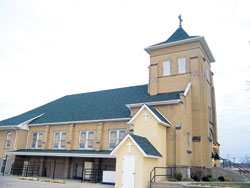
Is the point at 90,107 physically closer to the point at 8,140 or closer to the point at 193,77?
the point at 8,140

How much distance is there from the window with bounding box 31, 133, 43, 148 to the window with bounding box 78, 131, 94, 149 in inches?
261

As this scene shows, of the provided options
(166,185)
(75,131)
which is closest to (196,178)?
(166,185)

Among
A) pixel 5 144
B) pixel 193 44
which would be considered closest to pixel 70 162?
pixel 5 144

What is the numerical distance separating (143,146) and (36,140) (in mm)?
19598

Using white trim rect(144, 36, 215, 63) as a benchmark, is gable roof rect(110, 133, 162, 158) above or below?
below

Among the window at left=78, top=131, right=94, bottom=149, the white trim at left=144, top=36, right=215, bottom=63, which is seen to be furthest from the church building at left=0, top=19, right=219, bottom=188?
the white trim at left=144, top=36, right=215, bottom=63

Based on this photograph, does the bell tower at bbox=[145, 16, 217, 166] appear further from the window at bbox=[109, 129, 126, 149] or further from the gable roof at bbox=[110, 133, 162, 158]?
the gable roof at bbox=[110, 133, 162, 158]

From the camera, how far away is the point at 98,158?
28453 millimetres

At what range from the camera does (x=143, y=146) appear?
2123 cm

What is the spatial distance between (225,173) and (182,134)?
6.34 metres

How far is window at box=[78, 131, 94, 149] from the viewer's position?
31.3m

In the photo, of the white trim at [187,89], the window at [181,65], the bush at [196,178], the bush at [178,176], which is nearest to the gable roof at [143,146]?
the bush at [178,176]

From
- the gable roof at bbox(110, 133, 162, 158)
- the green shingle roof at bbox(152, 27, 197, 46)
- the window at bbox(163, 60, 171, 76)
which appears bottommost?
the gable roof at bbox(110, 133, 162, 158)

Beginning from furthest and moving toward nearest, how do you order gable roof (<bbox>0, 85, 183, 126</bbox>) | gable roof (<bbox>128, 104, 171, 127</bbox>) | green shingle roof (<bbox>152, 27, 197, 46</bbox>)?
green shingle roof (<bbox>152, 27, 197, 46</bbox>) → gable roof (<bbox>0, 85, 183, 126</bbox>) → gable roof (<bbox>128, 104, 171, 127</bbox>)
